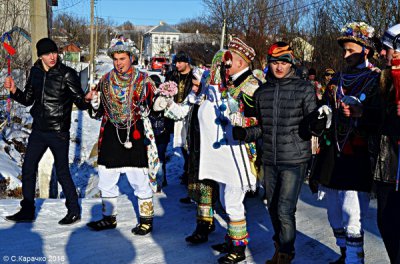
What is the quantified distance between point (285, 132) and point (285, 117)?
0.12m

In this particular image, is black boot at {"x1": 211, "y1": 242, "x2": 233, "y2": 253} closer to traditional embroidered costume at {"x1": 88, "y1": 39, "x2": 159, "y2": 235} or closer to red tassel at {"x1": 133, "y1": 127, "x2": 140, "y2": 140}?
traditional embroidered costume at {"x1": 88, "y1": 39, "x2": 159, "y2": 235}

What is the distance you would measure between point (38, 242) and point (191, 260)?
1.59 m

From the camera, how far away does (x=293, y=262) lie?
13.4 ft

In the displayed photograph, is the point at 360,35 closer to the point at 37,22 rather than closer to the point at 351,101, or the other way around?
the point at 351,101

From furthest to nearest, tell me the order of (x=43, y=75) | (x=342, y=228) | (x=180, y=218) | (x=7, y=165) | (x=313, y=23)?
(x=313, y=23) < (x=7, y=165) < (x=180, y=218) < (x=43, y=75) < (x=342, y=228)

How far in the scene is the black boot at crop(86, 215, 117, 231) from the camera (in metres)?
4.83

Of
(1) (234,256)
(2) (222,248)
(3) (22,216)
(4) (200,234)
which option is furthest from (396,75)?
(3) (22,216)

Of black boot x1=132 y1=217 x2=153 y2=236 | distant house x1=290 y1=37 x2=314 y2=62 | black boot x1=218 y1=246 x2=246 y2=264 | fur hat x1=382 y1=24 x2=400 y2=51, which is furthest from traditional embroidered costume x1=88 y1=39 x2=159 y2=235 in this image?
distant house x1=290 y1=37 x2=314 y2=62

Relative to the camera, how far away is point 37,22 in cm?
649

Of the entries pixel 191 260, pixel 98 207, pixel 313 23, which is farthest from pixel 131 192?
pixel 313 23

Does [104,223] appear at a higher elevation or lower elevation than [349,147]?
lower

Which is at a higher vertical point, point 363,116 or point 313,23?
point 313,23

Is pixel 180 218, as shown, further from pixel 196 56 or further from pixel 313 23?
pixel 196 56

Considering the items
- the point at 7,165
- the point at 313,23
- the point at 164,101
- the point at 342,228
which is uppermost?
the point at 313,23
